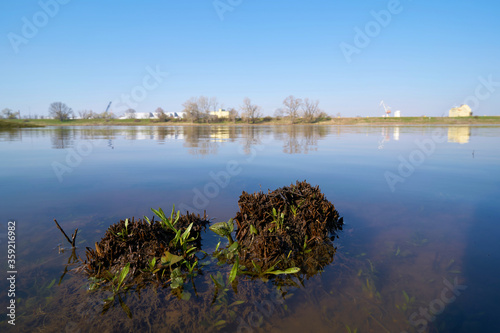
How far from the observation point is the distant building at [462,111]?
339 feet

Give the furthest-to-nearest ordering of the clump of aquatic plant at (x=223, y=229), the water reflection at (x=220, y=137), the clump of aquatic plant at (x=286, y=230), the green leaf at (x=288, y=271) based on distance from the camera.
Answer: the water reflection at (x=220, y=137)
the clump of aquatic plant at (x=223, y=229)
the clump of aquatic plant at (x=286, y=230)
the green leaf at (x=288, y=271)

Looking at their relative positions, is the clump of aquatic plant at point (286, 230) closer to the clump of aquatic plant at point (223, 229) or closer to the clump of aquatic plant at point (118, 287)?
the clump of aquatic plant at point (223, 229)

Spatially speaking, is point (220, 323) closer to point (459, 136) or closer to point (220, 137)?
point (220, 137)

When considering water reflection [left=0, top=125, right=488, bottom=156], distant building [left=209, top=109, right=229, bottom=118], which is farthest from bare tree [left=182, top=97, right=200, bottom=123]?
water reflection [left=0, top=125, right=488, bottom=156]

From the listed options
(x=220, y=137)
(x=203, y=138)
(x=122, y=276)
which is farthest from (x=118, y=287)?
(x=220, y=137)

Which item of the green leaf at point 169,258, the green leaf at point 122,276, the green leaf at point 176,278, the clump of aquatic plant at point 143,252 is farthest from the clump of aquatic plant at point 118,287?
the green leaf at point 176,278

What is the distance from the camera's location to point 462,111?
10562 cm

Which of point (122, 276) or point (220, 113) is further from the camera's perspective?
point (220, 113)

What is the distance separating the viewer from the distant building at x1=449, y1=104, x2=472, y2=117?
4065 inches

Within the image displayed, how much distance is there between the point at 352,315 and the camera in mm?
2764

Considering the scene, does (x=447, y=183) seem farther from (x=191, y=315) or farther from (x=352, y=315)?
(x=191, y=315)

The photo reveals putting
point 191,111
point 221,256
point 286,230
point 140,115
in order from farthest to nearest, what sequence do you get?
1. point 140,115
2. point 191,111
3. point 286,230
4. point 221,256

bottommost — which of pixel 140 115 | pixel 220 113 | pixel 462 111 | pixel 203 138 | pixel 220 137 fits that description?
pixel 203 138

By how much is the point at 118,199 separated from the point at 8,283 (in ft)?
10.7
